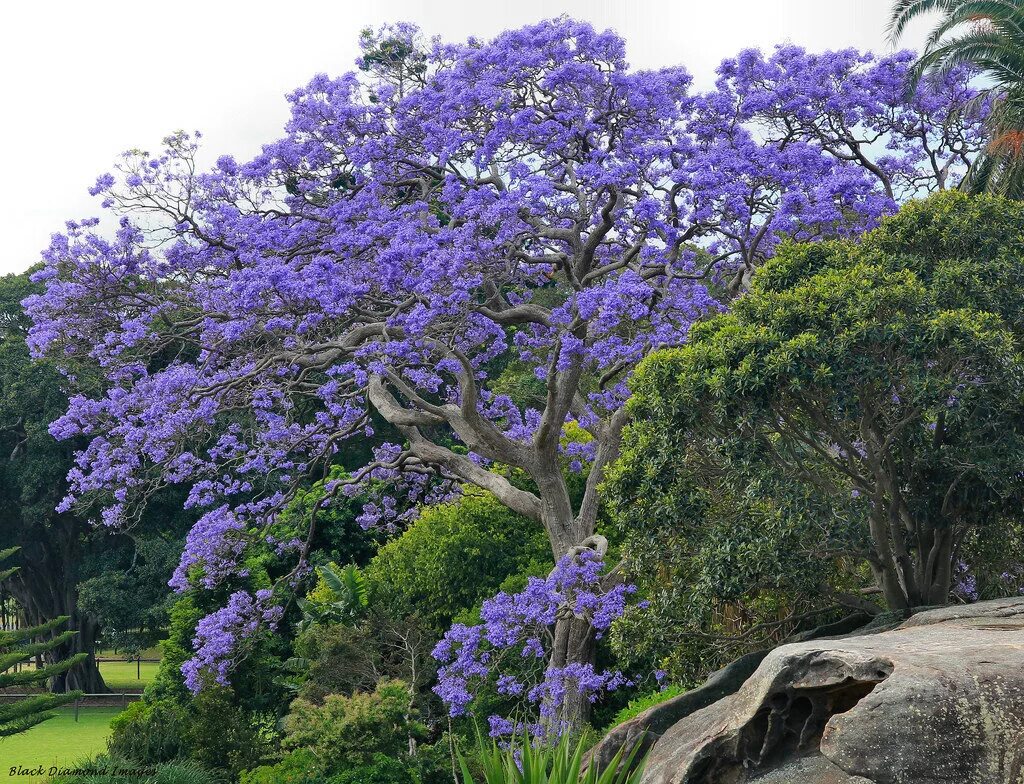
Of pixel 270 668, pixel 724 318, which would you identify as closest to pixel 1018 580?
pixel 724 318

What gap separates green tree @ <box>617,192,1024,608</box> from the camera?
10133 millimetres

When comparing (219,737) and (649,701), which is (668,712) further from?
(219,737)

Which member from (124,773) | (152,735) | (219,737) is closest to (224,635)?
(219,737)

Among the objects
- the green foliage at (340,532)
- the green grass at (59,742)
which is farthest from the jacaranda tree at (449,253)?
the green grass at (59,742)

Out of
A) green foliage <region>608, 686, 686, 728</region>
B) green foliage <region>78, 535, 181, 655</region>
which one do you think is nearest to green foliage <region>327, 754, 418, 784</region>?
green foliage <region>608, 686, 686, 728</region>

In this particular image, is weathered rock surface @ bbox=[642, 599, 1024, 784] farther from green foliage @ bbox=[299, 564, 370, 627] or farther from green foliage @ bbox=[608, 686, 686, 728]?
green foliage @ bbox=[299, 564, 370, 627]

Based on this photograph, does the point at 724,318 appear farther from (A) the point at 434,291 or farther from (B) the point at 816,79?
(B) the point at 816,79

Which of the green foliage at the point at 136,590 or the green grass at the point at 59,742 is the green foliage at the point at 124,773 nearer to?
the green grass at the point at 59,742

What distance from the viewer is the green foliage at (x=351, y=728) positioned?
13867 millimetres

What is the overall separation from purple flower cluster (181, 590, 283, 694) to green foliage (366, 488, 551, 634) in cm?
178

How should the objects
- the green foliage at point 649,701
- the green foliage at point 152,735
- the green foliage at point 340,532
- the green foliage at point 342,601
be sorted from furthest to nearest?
1. the green foliage at point 340,532
2. the green foliage at point 342,601
3. the green foliage at point 152,735
4. the green foliage at point 649,701

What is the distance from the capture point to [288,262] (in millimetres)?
17250

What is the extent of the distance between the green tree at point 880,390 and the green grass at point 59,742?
15715mm

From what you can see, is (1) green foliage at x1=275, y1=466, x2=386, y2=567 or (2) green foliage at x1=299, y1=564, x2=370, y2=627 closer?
(2) green foliage at x1=299, y1=564, x2=370, y2=627
